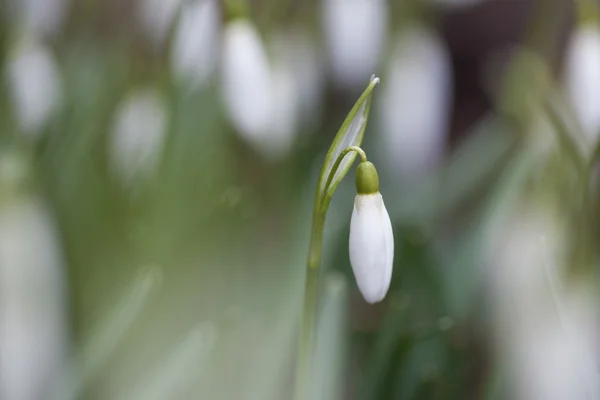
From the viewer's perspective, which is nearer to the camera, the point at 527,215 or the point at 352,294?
the point at 527,215

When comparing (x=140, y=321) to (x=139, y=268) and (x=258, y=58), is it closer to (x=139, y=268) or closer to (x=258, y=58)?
(x=139, y=268)

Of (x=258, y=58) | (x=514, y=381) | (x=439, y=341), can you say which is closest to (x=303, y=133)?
(x=258, y=58)

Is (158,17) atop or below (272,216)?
atop

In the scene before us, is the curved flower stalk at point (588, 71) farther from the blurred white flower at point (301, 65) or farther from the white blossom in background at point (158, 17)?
the white blossom in background at point (158, 17)

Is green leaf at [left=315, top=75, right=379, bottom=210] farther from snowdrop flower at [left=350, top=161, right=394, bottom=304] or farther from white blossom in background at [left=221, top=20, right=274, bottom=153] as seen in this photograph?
white blossom in background at [left=221, top=20, right=274, bottom=153]

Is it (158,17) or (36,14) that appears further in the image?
(158,17)

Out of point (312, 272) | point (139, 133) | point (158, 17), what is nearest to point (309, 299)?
point (312, 272)

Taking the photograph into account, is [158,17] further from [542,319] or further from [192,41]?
[542,319]
